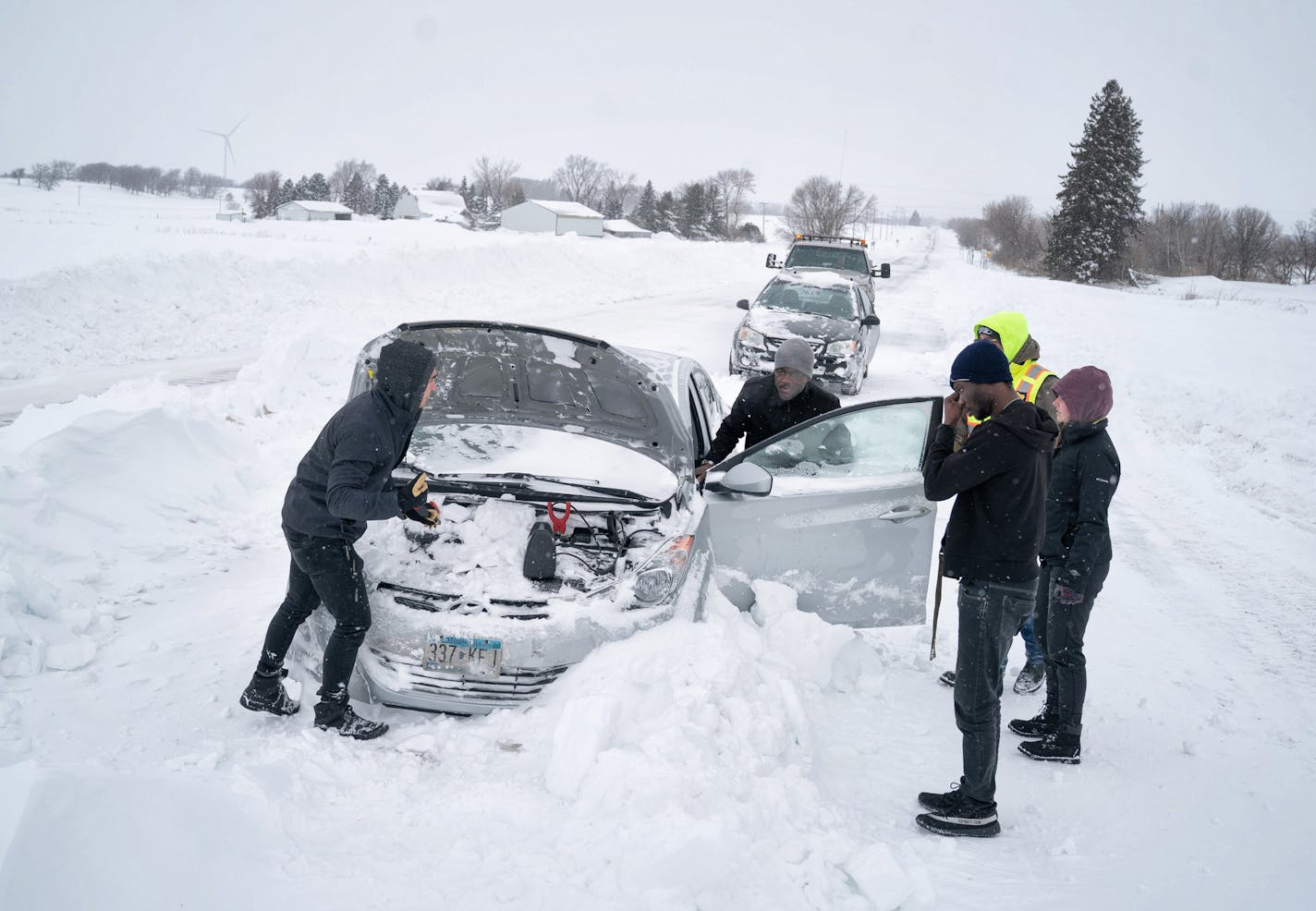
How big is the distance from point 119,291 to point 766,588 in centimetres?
1385

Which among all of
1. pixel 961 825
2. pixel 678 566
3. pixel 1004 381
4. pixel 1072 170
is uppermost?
pixel 1072 170

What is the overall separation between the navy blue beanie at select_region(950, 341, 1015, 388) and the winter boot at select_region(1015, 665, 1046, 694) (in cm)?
217

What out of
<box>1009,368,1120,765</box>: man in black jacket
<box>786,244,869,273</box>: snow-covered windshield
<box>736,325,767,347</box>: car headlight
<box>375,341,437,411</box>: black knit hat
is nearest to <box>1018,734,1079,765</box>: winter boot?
<box>1009,368,1120,765</box>: man in black jacket

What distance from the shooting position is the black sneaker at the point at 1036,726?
404cm

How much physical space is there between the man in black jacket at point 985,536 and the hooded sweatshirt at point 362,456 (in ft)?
6.99

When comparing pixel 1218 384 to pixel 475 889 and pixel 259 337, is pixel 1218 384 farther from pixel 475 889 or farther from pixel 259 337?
pixel 259 337

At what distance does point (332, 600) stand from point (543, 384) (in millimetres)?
1769

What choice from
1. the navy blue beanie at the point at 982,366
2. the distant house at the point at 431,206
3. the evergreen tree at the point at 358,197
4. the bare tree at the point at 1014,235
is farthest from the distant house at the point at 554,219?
the navy blue beanie at the point at 982,366

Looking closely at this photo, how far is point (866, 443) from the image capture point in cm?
453

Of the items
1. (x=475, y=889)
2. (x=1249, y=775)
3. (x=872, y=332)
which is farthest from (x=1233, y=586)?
(x=872, y=332)

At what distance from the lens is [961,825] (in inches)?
126

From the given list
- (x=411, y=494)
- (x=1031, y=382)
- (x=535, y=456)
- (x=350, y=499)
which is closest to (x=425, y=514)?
(x=411, y=494)

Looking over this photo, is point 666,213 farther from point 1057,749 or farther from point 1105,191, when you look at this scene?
point 1057,749

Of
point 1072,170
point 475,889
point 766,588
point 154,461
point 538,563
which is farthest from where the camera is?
point 1072,170
